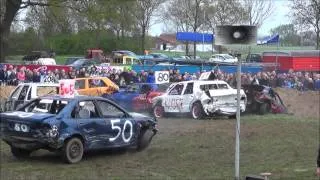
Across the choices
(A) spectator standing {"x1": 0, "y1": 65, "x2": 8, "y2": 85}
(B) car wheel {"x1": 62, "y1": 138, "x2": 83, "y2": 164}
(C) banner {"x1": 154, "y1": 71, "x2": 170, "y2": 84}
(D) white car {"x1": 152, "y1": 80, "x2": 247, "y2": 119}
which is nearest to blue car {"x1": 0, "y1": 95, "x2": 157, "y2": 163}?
(B) car wheel {"x1": 62, "y1": 138, "x2": 83, "y2": 164}

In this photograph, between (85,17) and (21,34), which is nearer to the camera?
(85,17)

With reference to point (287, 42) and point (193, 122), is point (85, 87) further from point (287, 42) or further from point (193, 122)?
point (287, 42)

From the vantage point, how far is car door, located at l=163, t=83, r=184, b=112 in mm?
24172

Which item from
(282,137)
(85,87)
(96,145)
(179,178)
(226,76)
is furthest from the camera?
(226,76)

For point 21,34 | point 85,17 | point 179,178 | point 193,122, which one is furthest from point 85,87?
point 21,34

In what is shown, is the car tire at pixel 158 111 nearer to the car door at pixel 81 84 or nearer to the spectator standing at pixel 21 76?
the car door at pixel 81 84

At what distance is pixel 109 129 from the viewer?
44.1 ft

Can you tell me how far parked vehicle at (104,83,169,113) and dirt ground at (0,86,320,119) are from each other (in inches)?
233

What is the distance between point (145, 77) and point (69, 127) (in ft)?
72.7

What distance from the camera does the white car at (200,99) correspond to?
76.8ft

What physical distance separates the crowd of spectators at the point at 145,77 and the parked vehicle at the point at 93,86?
12.3 ft

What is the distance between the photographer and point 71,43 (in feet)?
257

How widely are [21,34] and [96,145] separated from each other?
63911 mm

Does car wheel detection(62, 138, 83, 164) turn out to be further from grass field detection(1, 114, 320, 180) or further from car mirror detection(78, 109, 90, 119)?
car mirror detection(78, 109, 90, 119)
